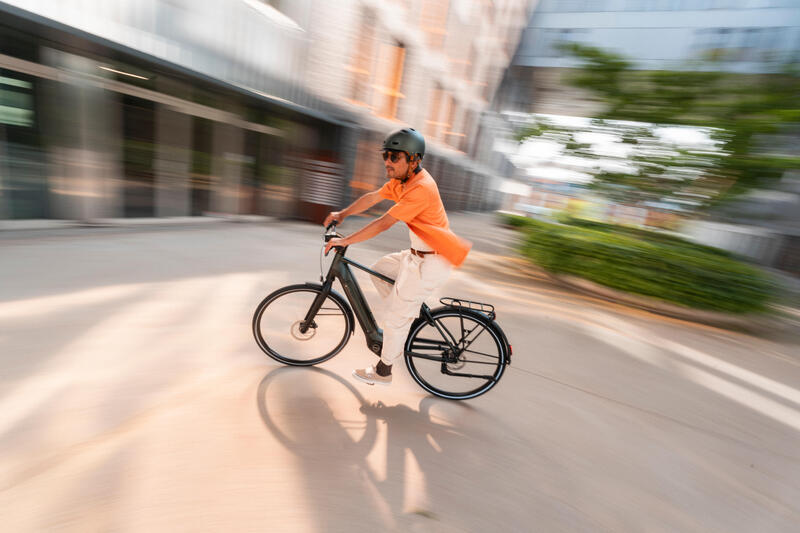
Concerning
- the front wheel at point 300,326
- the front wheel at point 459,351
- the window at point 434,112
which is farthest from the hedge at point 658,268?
the window at point 434,112

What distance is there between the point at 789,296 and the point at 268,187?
10422mm

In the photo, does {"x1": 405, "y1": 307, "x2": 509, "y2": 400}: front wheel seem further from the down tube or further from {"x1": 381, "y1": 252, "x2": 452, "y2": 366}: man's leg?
the down tube

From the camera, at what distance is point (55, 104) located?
6.17 metres

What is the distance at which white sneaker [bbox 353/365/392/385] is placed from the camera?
317 centimetres

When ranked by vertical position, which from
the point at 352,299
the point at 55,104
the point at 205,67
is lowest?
the point at 352,299

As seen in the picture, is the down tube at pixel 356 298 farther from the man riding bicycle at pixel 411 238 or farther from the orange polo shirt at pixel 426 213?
the orange polo shirt at pixel 426 213

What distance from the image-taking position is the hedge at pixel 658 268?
6.16 m

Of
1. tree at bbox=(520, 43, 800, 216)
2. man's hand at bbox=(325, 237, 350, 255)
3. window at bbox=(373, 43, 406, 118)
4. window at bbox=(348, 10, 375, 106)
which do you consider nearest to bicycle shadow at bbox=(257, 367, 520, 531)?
man's hand at bbox=(325, 237, 350, 255)

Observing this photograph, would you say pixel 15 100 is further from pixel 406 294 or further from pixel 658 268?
pixel 658 268

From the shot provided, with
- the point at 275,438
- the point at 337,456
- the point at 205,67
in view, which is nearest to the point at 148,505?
the point at 275,438

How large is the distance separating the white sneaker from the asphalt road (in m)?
0.12

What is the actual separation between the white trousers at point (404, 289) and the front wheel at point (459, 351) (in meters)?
0.21

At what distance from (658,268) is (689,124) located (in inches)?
104

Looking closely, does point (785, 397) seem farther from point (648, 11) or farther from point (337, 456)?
point (648, 11)
